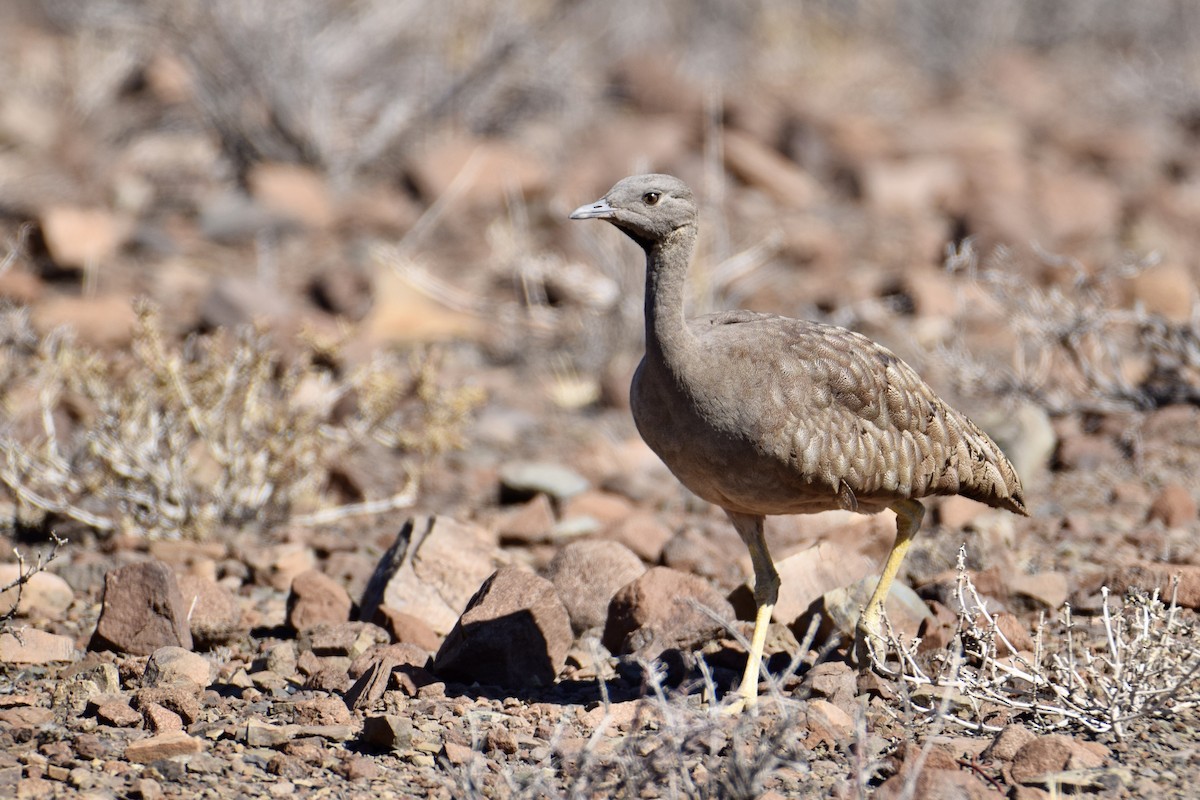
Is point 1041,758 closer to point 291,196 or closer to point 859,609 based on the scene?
point 859,609

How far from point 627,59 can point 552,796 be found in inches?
535

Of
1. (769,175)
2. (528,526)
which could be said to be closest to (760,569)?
(528,526)

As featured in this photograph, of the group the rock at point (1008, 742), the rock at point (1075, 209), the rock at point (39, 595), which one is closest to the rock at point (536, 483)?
the rock at point (39, 595)

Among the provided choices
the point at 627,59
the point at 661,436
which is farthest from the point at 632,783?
the point at 627,59

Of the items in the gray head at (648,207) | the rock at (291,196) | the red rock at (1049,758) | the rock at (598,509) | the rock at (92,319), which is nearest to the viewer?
the red rock at (1049,758)

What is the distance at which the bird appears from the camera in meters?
4.89

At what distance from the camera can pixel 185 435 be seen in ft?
22.4

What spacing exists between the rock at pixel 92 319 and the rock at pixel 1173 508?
6.11m

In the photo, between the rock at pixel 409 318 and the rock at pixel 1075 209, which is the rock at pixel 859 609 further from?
the rock at pixel 1075 209

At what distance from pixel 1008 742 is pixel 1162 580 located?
1558 millimetres

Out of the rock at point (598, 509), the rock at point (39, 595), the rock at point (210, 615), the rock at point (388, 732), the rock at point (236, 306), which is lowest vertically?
the rock at point (39, 595)

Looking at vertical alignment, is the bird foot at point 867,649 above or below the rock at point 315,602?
above

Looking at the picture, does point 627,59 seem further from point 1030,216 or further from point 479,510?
point 479,510

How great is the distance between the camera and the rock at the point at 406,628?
18.3 feet
